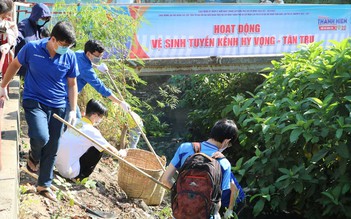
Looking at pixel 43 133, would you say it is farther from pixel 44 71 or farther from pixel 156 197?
pixel 156 197

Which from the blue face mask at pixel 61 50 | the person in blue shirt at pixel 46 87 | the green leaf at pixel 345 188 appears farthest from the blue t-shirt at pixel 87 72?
the green leaf at pixel 345 188

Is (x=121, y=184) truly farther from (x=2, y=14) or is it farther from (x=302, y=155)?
(x=302, y=155)

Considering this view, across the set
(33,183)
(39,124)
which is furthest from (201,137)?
(39,124)

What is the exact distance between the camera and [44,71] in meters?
5.86

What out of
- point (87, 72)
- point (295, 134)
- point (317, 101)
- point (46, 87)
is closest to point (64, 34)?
point (46, 87)

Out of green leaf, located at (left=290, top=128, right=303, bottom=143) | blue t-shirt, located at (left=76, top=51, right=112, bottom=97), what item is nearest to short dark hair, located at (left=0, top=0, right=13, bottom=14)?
blue t-shirt, located at (left=76, top=51, right=112, bottom=97)

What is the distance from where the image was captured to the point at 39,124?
573 centimetres

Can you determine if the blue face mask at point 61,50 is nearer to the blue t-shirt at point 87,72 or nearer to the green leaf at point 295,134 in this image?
the blue t-shirt at point 87,72

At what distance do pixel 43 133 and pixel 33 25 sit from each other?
9.21 feet

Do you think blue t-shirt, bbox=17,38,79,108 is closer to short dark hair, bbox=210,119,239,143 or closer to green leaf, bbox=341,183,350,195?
short dark hair, bbox=210,119,239,143

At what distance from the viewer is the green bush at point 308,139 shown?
8781 millimetres

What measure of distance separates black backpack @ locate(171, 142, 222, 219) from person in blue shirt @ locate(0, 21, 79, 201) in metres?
1.67

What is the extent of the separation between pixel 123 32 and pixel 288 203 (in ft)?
11.8

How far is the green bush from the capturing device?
878cm
